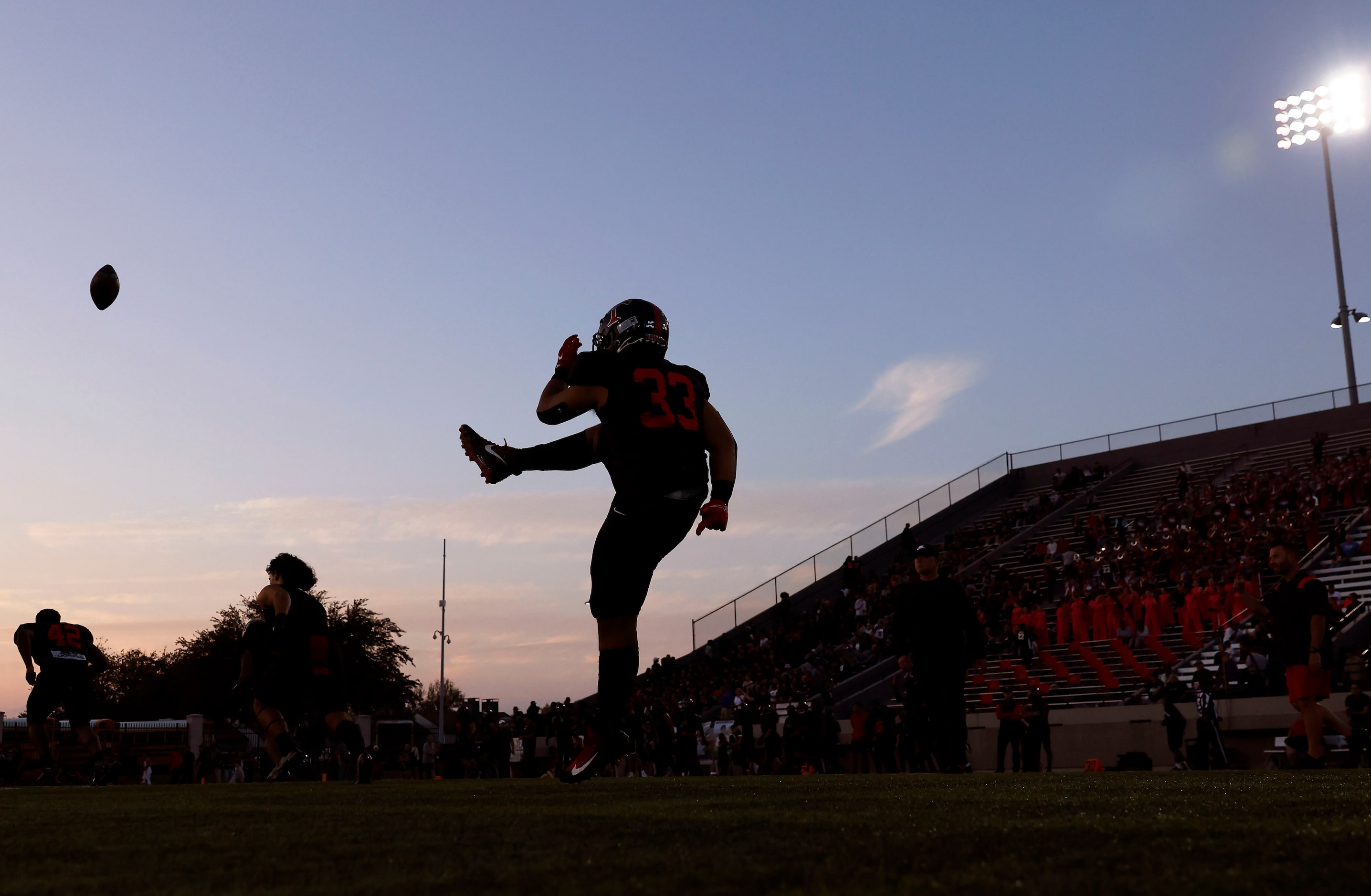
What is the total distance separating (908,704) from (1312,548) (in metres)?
11.7

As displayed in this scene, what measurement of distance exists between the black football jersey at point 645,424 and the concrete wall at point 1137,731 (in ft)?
50.1

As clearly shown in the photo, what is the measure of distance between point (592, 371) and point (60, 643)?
9560 millimetres

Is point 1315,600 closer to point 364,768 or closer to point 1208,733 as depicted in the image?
point 364,768

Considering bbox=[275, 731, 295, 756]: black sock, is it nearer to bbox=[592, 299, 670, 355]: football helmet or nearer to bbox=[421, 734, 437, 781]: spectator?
bbox=[592, 299, 670, 355]: football helmet

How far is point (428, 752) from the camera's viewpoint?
1249 inches

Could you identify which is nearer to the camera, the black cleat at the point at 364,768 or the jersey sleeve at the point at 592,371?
the jersey sleeve at the point at 592,371

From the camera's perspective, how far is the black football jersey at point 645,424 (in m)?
6.04

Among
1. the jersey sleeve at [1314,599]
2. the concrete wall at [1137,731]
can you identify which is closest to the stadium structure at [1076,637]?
the concrete wall at [1137,731]

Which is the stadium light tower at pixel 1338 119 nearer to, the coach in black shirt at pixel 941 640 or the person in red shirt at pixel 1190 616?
the person in red shirt at pixel 1190 616

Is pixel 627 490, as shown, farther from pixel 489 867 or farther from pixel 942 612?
pixel 942 612

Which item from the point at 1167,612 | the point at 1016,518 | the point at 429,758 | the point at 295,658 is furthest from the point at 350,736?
the point at 1016,518

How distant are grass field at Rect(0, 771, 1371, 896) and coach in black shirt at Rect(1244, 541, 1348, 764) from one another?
4597 mm

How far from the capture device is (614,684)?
6.13 meters

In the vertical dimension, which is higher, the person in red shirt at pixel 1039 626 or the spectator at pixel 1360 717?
the person in red shirt at pixel 1039 626
